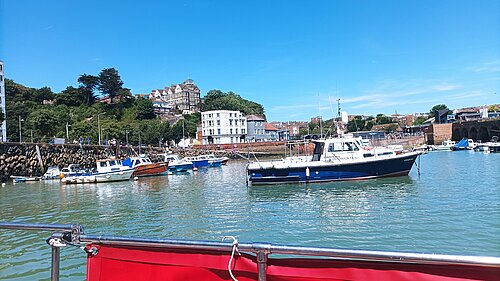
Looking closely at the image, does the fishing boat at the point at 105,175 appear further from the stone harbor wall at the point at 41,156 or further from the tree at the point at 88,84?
the tree at the point at 88,84

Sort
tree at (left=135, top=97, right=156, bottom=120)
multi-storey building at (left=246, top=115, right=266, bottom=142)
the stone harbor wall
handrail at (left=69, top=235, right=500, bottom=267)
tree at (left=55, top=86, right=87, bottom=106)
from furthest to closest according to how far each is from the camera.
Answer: multi-storey building at (left=246, top=115, right=266, bottom=142) → tree at (left=135, top=97, right=156, bottom=120) → tree at (left=55, top=86, right=87, bottom=106) → the stone harbor wall → handrail at (left=69, top=235, right=500, bottom=267)

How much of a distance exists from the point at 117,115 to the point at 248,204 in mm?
93587

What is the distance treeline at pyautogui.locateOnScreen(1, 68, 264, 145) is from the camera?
247ft

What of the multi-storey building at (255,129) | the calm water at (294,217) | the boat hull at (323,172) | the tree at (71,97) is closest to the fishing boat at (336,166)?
the boat hull at (323,172)

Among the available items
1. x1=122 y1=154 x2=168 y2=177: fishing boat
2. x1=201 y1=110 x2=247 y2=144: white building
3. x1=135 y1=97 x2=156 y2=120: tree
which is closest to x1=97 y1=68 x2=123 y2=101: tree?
x1=135 y1=97 x2=156 y2=120: tree

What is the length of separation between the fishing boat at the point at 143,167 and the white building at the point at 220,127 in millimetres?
62720

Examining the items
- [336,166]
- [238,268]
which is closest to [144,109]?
[336,166]

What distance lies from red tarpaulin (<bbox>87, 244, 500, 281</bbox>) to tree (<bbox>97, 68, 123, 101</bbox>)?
11451 centimetres

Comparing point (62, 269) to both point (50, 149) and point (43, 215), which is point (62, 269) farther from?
point (50, 149)

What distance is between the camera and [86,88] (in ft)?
346

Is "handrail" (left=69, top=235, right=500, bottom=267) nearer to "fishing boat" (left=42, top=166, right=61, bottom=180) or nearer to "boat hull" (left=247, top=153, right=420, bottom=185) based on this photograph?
"boat hull" (left=247, top=153, right=420, bottom=185)

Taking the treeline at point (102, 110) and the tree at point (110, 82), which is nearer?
the treeline at point (102, 110)

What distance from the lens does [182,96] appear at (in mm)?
153875

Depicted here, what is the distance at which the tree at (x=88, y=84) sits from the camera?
346 ft
